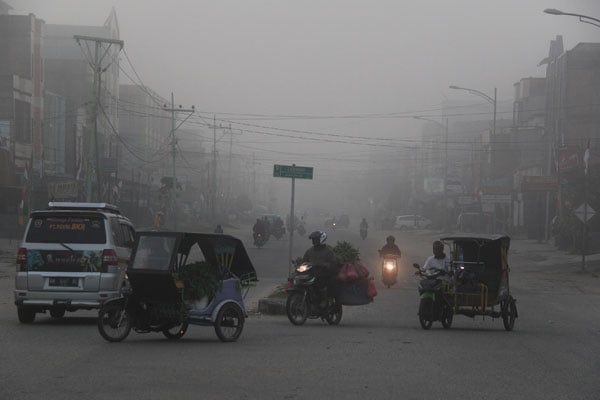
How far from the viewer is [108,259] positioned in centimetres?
1683

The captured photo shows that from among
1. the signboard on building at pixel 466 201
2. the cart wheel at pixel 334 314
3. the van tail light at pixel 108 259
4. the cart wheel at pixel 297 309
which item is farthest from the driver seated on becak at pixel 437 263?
the signboard on building at pixel 466 201

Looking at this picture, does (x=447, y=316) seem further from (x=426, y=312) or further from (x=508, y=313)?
(x=508, y=313)

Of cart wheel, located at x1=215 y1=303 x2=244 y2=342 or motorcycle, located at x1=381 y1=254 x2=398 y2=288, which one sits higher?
cart wheel, located at x1=215 y1=303 x2=244 y2=342

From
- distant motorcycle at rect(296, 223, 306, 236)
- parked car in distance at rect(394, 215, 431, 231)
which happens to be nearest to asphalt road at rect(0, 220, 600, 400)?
distant motorcycle at rect(296, 223, 306, 236)

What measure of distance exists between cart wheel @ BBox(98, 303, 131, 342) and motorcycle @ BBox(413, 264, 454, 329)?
5.15 metres

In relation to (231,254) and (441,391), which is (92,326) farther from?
(441,391)

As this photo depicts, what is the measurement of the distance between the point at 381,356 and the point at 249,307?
10279 millimetres

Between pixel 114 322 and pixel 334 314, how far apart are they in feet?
17.4

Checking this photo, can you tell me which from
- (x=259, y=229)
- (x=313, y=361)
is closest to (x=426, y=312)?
(x=313, y=361)

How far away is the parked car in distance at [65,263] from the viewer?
1653 cm

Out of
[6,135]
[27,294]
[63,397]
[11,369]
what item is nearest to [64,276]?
[27,294]

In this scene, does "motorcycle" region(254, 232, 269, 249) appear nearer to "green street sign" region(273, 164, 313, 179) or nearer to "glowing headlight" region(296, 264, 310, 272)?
"green street sign" region(273, 164, 313, 179)

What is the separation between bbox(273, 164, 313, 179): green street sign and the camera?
87.6 feet

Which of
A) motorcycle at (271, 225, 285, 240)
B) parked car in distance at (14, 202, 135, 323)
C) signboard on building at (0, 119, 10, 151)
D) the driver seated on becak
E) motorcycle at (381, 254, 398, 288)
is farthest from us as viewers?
motorcycle at (271, 225, 285, 240)
